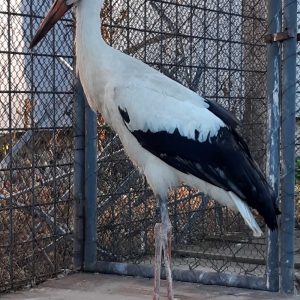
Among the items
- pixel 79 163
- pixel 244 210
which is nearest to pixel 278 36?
pixel 244 210

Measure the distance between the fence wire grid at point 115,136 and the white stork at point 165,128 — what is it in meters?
0.77

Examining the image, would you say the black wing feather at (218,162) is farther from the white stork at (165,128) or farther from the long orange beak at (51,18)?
the long orange beak at (51,18)

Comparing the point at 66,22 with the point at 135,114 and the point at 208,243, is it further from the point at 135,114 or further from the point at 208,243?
the point at 208,243

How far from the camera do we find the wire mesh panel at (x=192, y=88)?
22.5 ft

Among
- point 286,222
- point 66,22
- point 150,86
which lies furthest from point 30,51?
point 286,222

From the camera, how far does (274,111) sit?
19.5 ft

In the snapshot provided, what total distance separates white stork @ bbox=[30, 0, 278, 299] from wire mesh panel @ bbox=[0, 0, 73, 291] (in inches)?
31.3

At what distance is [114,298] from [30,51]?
2036mm

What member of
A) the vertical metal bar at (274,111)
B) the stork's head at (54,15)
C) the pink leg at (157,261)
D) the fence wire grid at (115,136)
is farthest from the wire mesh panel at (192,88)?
the pink leg at (157,261)

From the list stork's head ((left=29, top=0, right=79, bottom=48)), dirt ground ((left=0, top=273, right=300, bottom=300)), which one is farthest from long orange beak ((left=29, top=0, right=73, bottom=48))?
dirt ground ((left=0, top=273, right=300, bottom=300))

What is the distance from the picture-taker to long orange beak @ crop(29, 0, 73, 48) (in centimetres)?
556

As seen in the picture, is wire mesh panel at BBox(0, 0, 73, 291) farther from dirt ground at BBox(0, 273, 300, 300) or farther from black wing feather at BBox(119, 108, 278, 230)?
black wing feather at BBox(119, 108, 278, 230)

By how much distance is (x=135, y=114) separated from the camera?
533 cm

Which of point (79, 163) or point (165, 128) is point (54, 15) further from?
Answer: point (79, 163)
